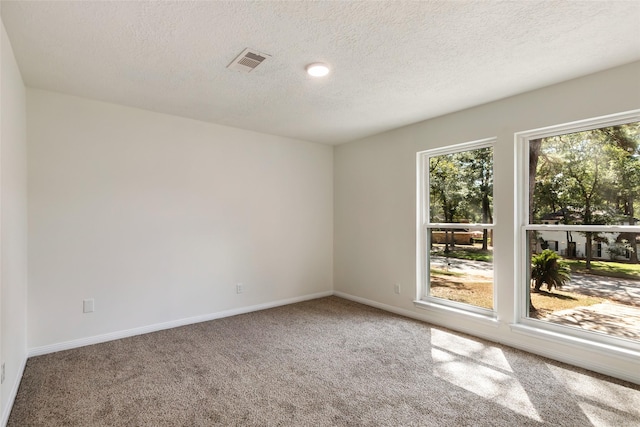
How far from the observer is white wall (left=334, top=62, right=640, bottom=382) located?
2.63 m

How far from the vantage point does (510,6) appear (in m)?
1.83

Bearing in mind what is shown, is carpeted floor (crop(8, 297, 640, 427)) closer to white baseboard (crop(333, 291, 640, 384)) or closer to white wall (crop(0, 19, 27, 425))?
white baseboard (crop(333, 291, 640, 384))

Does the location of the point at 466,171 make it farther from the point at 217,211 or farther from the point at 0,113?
the point at 0,113

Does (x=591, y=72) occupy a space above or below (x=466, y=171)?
above

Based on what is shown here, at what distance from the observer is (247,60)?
7.95 feet

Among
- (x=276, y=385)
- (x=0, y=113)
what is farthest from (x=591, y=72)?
(x=0, y=113)

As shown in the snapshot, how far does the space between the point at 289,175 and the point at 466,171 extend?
2.31 meters

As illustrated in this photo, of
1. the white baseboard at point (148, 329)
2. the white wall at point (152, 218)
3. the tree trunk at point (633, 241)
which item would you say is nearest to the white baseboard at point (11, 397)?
the white baseboard at point (148, 329)

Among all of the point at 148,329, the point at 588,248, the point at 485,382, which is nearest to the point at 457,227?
the point at 588,248

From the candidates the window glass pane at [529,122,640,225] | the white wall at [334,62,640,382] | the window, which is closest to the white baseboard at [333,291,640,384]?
the white wall at [334,62,640,382]

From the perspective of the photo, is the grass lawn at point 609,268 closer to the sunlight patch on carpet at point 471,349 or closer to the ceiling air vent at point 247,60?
the sunlight patch on carpet at point 471,349

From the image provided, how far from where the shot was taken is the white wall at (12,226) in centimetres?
198

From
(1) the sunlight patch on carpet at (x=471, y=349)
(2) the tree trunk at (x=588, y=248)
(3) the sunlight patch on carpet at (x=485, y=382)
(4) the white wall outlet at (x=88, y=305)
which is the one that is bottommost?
(1) the sunlight patch on carpet at (x=471, y=349)

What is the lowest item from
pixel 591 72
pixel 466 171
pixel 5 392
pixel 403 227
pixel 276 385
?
pixel 276 385
